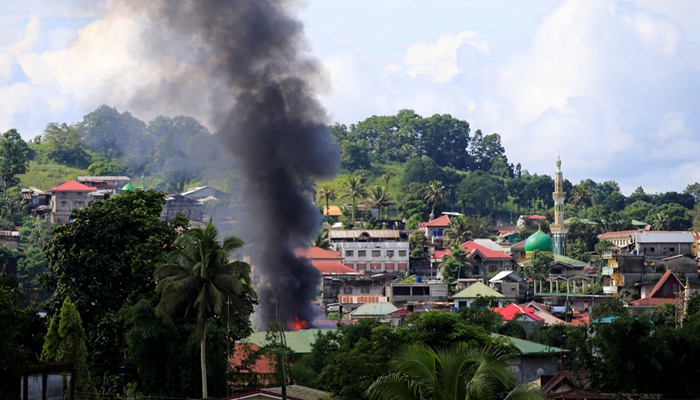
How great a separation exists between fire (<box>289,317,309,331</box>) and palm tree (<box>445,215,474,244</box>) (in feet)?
276

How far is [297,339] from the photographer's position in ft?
258

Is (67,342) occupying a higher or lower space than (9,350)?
higher

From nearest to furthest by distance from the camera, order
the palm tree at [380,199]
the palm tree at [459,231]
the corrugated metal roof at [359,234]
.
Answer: the corrugated metal roof at [359,234] → the palm tree at [459,231] → the palm tree at [380,199]

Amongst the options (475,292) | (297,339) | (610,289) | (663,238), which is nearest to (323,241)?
(610,289)

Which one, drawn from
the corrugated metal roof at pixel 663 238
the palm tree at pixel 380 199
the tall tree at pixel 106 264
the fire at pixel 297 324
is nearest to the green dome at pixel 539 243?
the corrugated metal roof at pixel 663 238

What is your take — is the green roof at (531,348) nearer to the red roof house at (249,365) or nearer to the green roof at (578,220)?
the red roof house at (249,365)

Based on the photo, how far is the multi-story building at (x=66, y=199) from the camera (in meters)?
174

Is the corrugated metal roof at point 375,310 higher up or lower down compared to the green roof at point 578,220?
lower down

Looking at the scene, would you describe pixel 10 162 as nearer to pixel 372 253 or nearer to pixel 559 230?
pixel 372 253

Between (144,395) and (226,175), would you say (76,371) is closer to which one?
(144,395)

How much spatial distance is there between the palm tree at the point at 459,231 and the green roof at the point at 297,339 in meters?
95.6

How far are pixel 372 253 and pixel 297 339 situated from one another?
84.1 metres

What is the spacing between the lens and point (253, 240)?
327 ft

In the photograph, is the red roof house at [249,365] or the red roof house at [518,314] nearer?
the red roof house at [249,365]
